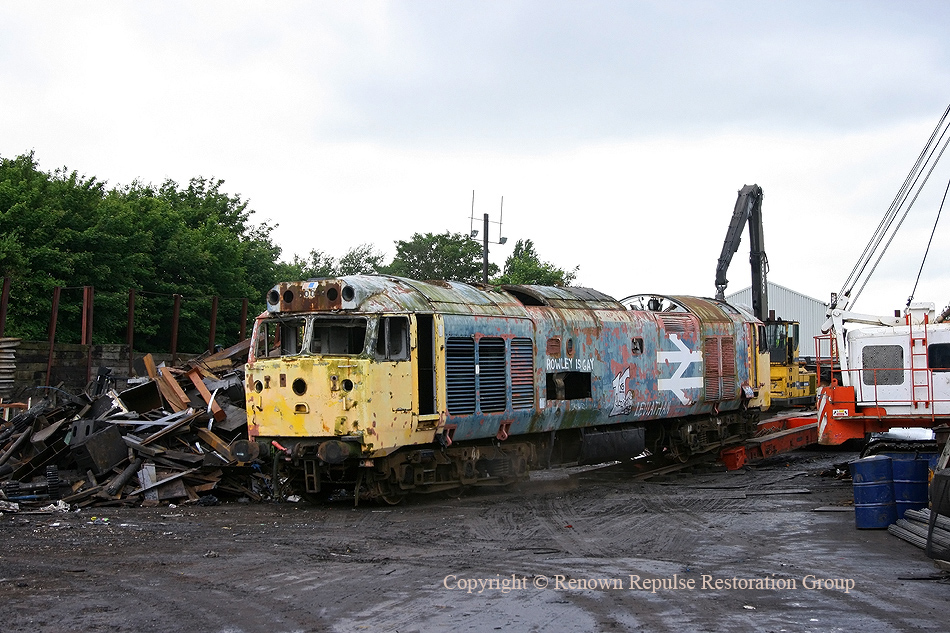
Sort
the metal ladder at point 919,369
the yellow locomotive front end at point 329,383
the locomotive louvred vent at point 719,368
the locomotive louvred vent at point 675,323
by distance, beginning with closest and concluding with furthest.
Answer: the yellow locomotive front end at point 329,383 < the metal ladder at point 919,369 < the locomotive louvred vent at point 675,323 < the locomotive louvred vent at point 719,368

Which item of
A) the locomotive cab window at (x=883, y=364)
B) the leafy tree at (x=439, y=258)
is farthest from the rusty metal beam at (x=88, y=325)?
the leafy tree at (x=439, y=258)

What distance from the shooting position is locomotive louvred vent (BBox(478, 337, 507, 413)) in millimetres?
13711

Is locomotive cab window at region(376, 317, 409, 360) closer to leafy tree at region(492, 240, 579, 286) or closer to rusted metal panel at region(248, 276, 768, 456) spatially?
rusted metal panel at region(248, 276, 768, 456)

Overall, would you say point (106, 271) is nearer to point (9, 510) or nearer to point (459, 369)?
point (9, 510)

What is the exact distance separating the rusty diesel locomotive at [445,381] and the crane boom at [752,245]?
42.1 ft

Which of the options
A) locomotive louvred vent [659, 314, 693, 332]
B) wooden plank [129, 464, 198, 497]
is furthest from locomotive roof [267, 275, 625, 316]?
locomotive louvred vent [659, 314, 693, 332]

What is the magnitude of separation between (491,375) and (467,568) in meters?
5.33

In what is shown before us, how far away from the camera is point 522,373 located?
573 inches

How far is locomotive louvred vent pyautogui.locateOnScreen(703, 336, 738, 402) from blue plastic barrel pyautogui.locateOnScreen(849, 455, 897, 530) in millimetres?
7713

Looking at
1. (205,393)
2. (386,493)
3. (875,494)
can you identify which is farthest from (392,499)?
(875,494)

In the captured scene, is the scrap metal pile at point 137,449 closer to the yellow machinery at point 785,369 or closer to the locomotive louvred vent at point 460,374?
the locomotive louvred vent at point 460,374

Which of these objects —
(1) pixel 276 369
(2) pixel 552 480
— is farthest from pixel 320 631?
(2) pixel 552 480

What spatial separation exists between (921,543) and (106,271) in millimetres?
26304

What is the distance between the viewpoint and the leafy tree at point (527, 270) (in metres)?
52.7
